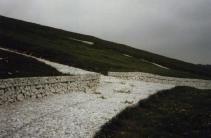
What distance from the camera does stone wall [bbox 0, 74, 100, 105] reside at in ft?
80.3

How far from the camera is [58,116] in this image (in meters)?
22.3

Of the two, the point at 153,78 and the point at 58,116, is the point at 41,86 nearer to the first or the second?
→ the point at 58,116

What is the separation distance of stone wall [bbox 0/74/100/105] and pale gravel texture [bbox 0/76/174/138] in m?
0.61

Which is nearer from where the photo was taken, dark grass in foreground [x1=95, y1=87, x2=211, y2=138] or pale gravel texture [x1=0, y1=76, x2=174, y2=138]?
pale gravel texture [x1=0, y1=76, x2=174, y2=138]

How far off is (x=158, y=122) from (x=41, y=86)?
9611mm

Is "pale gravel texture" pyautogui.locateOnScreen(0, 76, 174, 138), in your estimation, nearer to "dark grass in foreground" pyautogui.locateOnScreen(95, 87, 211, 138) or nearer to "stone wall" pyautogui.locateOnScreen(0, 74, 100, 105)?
"stone wall" pyautogui.locateOnScreen(0, 74, 100, 105)

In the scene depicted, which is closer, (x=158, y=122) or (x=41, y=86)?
(x=158, y=122)

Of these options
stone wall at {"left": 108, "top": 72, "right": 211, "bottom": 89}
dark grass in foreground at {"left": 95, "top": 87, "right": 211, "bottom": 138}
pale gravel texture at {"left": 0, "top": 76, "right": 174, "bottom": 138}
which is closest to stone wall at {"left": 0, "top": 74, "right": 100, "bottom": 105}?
pale gravel texture at {"left": 0, "top": 76, "right": 174, "bottom": 138}

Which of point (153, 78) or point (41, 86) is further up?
point (153, 78)

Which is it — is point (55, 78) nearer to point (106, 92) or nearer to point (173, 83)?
point (106, 92)

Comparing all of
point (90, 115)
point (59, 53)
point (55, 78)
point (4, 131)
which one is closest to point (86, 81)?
point (55, 78)

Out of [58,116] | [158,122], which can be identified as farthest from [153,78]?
[58,116]

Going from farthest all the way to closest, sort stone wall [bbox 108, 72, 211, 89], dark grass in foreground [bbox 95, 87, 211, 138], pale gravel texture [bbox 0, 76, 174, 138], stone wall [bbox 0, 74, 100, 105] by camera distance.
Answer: stone wall [bbox 108, 72, 211, 89] → stone wall [bbox 0, 74, 100, 105] → dark grass in foreground [bbox 95, 87, 211, 138] → pale gravel texture [bbox 0, 76, 174, 138]

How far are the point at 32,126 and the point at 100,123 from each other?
4057 mm
